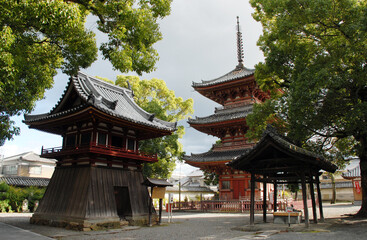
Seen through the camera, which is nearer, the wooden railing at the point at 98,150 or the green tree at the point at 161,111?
the wooden railing at the point at 98,150

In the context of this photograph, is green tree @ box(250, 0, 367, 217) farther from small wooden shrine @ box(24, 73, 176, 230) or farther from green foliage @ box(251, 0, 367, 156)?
small wooden shrine @ box(24, 73, 176, 230)

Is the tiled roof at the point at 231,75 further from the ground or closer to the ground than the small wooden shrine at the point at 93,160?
further from the ground

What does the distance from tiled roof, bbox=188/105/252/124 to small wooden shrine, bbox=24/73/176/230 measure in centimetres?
899

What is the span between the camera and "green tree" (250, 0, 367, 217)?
12.9 meters

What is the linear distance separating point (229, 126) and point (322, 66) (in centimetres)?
1299

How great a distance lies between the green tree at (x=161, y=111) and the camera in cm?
2709

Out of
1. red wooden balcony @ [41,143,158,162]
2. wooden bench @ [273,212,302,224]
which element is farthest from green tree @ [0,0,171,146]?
wooden bench @ [273,212,302,224]

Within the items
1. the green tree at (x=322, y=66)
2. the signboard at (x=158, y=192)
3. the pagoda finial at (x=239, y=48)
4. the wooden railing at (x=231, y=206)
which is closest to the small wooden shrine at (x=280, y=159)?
the green tree at (x=322, y=66)

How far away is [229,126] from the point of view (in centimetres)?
2609

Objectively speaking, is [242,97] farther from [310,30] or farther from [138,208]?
[138,208]

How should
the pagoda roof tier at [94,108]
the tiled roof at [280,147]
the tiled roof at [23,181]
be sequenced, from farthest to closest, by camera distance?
the tiled roof at [23,181] → the pagoda roof tier at [94,108] → the tiled roof at [280,147]

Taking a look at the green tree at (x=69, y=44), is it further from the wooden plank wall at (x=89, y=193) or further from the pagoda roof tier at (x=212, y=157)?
the pagoda roof tier at (x=212, y=157)

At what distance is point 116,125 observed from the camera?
51.8 ft

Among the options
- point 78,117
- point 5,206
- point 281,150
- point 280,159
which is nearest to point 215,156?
point 280,159
